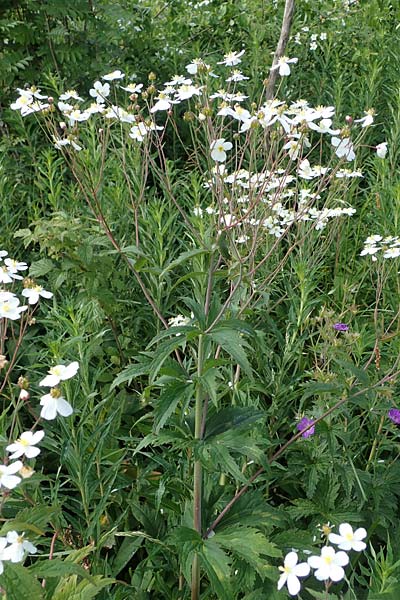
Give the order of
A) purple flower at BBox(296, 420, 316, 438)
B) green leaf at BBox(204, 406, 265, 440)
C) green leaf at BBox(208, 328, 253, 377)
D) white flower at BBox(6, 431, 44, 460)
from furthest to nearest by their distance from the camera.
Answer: purple flower at BBox(296, 420, 316, 438), green leaf at BBox(204, 406, 265, 440), green leaf at BBox(208, 328, 253, 377), white flower at BBox(6, 431, 44, 460)

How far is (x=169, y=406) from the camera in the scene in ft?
5.78

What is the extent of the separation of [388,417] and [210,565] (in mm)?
967

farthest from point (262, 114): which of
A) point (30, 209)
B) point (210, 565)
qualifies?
point (30, 209)

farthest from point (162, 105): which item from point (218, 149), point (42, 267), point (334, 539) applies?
point (334, 539)

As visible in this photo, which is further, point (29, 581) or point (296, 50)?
point (296, 50)

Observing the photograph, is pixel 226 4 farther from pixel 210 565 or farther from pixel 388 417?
pixel 210 565

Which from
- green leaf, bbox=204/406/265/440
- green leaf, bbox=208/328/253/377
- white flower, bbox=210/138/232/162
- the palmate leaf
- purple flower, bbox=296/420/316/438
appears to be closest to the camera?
green leaf, bbox=208/328/253/377

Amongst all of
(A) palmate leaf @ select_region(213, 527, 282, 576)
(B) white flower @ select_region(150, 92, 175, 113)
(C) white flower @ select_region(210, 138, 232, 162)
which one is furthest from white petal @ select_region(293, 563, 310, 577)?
(B) white flower @ select_region(150, 92, 175, 113)

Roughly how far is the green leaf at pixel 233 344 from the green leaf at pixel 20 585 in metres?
0.66

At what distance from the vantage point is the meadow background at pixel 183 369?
184cm

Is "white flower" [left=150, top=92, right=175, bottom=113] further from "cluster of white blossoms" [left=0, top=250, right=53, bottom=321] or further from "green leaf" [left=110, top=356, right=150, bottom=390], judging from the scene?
"green leaf" [left=110, top=356, right=150, bottom=390]

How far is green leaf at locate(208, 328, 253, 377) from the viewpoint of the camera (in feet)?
5.41

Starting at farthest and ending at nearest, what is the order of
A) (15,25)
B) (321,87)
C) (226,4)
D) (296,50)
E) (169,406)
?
(226,4), (296,50), (321,87), (15,25), (169,406)

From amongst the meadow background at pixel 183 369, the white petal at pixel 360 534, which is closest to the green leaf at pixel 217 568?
the meadow background at pixel 183 369
